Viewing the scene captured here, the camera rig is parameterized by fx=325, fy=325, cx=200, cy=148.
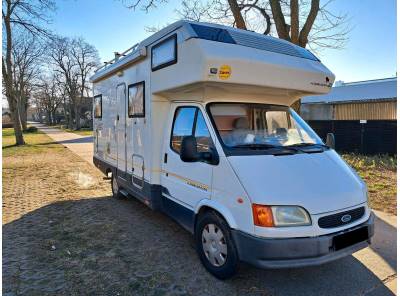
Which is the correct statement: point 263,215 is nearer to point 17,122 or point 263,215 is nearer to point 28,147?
point 28,147

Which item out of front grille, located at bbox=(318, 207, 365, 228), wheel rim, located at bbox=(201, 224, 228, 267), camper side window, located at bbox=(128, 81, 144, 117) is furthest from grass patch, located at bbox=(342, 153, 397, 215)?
camper side window, located at bbox=(128, 81, 144, 117)

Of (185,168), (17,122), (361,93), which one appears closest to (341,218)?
(185,168)

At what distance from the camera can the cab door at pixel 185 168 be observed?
400 cm

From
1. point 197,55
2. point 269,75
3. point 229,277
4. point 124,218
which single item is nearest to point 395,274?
point 229,277

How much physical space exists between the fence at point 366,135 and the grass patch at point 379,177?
0.49m

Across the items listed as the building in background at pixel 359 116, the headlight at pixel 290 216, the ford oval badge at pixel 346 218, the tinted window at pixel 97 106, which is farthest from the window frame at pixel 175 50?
the building in background at pixel 359 116

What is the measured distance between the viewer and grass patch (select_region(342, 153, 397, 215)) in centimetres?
685

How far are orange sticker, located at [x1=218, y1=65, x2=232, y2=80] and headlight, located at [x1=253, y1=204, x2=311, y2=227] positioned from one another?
1.52 meters

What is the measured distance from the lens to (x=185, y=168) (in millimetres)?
4348

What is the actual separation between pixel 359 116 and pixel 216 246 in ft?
63.7

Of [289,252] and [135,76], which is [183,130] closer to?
[135,76]

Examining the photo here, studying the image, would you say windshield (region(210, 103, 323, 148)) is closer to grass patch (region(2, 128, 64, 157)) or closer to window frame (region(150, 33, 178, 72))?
window frame (region(150, 33, 178, 72))

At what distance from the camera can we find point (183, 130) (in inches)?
178

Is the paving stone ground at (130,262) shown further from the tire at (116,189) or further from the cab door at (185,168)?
the cab door at (185,168)
